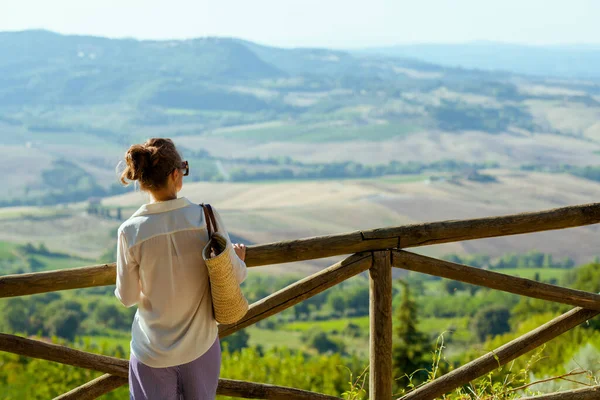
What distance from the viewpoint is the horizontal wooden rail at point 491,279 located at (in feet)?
10.1

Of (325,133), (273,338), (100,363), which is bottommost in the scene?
(273,338)

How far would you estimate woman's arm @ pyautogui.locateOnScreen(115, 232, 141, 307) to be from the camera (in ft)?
7.57

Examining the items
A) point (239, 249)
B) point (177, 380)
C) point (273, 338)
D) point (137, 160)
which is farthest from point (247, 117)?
point (137, 160)

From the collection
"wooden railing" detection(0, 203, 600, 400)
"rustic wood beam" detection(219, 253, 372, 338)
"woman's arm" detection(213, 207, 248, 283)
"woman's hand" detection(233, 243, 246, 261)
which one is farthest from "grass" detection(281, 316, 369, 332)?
"woman's arm" detection(213, 207, 248, 283)

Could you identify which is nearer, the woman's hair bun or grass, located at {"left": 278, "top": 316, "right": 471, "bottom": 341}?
the woman's hair bun

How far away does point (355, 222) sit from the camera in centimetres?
8556

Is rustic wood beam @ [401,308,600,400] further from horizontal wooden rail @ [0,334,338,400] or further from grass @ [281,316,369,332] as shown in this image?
grass @ [281,316,369,332]

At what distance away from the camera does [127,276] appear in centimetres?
232

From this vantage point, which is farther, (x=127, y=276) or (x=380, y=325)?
(x=380, y=325)

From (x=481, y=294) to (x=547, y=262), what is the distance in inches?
374

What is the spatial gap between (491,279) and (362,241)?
56 centimetres

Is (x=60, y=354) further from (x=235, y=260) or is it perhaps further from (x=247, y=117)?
(x=247, y=117)

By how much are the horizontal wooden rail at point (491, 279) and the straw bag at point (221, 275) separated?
33.9 inches

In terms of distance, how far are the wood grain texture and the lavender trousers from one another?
522 millimetres
